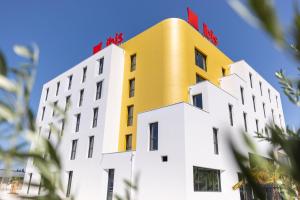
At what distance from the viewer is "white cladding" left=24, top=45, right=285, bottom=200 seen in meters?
15.8

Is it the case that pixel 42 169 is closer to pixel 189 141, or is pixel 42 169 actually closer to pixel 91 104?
pixel 189 141

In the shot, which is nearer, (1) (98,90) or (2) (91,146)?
(2) (91,146)

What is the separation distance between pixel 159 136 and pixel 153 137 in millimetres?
841

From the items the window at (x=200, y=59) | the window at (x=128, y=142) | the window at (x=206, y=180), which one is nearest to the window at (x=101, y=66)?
the window at (x=128, y=142)

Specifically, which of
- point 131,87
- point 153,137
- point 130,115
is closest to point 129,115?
point 130,115

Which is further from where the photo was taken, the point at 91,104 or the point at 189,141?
the point at 91,104

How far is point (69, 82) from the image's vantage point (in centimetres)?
3173

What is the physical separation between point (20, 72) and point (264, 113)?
112ft

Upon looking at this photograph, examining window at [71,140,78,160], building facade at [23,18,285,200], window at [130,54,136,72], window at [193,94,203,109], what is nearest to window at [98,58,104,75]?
building facade at [23,18,285,200]

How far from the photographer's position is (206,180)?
55.2ft

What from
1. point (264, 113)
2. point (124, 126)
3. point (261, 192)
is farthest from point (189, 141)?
point (264, 113)

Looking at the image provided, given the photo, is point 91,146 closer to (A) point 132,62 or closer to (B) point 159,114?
(B) point 159,114

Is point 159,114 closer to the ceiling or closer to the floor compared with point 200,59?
closer to the floor

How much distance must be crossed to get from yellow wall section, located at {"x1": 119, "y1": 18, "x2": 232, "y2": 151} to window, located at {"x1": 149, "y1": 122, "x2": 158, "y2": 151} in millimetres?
2738
